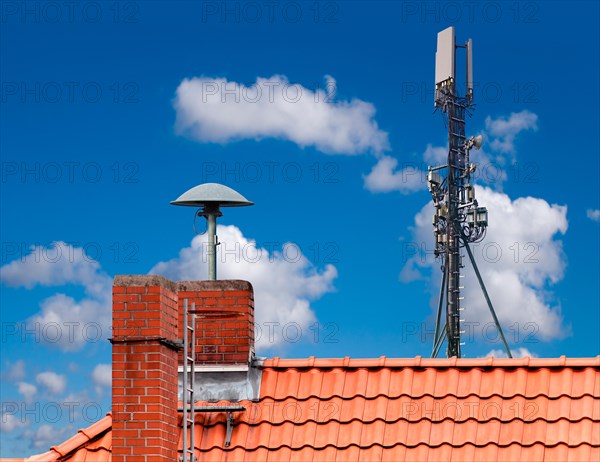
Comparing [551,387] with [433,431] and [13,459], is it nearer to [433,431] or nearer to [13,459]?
[433,431]

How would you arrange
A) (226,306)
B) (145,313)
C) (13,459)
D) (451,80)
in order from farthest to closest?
(451,80) < (226,306) < (13,459) < (145,313)

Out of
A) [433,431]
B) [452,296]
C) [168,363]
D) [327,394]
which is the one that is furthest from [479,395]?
[452,296]

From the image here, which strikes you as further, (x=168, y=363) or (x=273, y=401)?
(x=273, y=401)

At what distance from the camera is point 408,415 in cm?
1283

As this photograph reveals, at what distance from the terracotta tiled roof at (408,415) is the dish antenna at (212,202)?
1.46m

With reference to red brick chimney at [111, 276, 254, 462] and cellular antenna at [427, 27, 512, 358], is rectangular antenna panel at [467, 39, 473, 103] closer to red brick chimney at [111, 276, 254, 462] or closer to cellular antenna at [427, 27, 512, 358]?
cellular antenna at [427, 27, 512, 358]

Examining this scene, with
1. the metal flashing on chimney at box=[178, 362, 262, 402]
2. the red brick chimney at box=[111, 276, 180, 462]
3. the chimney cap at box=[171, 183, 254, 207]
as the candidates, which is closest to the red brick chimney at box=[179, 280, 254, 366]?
the metal flashing on chimney at box=[178, 362, 262, 402]

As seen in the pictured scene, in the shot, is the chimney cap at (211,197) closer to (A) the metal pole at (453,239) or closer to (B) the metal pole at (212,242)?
(B) the metal pole at (212,242)

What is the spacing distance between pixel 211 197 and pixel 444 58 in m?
21.6

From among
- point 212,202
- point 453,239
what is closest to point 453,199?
point 453,239

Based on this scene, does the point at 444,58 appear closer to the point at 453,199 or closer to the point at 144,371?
the point at 453,199

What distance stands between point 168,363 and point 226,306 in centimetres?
168

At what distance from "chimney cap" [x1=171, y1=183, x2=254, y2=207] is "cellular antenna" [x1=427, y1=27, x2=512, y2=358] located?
20805 millimetres

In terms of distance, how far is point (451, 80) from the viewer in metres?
33.8
